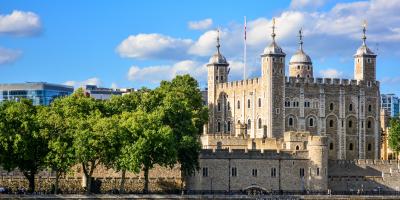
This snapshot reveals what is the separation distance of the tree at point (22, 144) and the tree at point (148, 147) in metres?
7.39

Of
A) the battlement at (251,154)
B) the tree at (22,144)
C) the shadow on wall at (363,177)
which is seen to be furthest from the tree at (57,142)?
the shadow on wall at (363,177)

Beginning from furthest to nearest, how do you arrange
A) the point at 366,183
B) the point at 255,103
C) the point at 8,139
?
the point at 255,103 → the point at 366,183 → the point at 8,139

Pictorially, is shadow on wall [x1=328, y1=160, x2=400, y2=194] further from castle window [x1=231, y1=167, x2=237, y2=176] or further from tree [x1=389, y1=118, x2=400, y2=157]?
tree [x1=389, y1=118, x2=400, y2=157]

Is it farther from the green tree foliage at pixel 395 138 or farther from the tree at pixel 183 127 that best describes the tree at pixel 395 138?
the tree at pixel 183 127

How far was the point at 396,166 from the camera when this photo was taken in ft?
342

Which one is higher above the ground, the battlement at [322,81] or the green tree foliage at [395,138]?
the battlement at [322,81]

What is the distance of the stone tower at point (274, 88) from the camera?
118875 mm

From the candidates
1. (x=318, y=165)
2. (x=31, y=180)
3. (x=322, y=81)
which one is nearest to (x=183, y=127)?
(x=318, y=165)

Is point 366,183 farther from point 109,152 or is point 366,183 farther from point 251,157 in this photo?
point 109,152

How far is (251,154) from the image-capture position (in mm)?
97000

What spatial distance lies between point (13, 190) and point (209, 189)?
17.6 meters

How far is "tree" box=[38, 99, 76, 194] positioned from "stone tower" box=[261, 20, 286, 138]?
3288 centimetres

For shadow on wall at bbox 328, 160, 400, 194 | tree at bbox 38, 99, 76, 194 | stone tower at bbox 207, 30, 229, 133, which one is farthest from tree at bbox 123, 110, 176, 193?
stone tower at bbox 207, 30, 229, 133

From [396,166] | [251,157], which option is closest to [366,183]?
[396,166]
